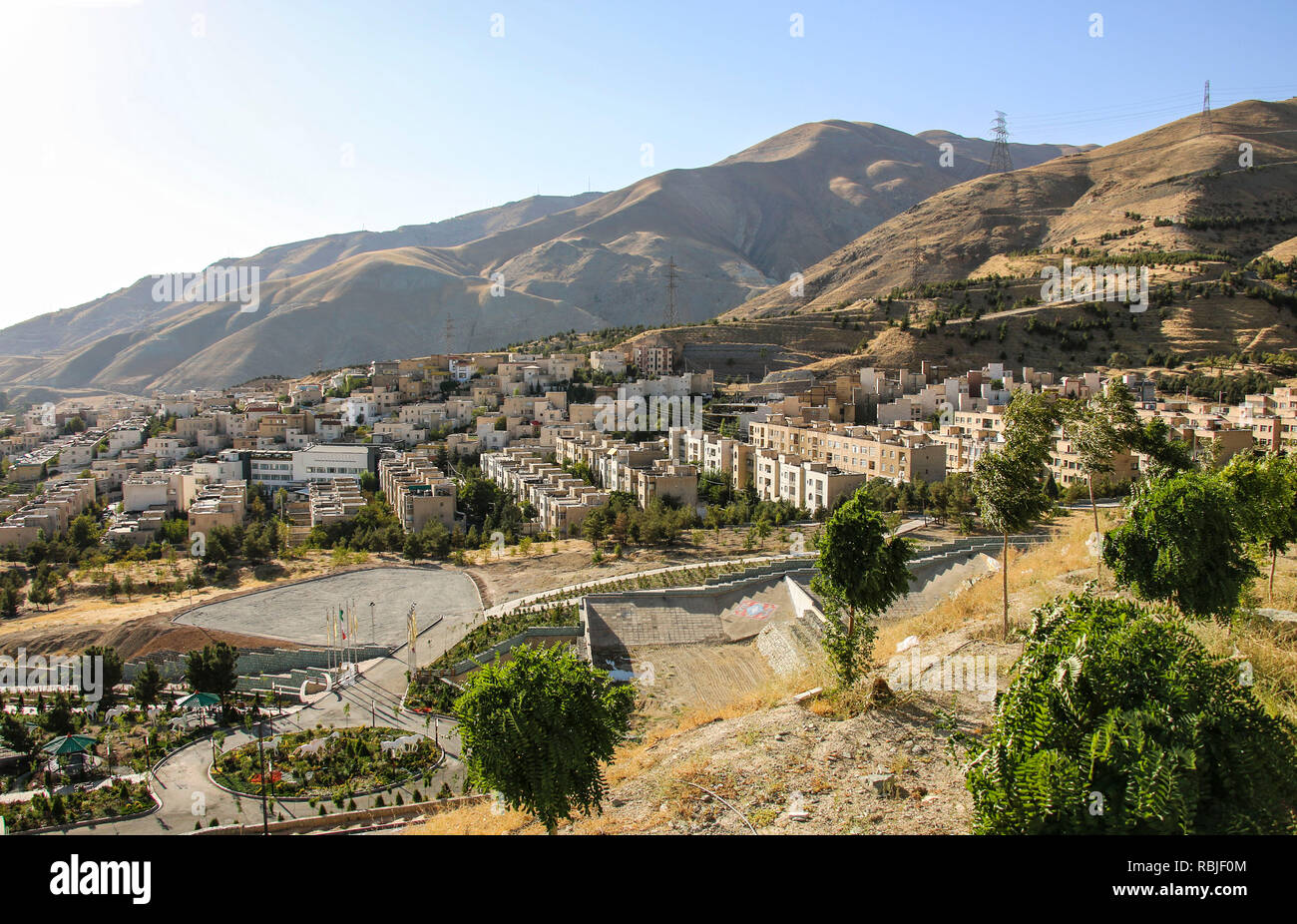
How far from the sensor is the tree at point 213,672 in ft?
46.0

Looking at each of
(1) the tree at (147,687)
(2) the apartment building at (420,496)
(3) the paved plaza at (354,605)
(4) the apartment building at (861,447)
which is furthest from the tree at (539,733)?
(2) the apartment building at (420,496)

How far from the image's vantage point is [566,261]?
121750mm

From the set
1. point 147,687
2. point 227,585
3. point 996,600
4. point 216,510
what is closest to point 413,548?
point 227,585

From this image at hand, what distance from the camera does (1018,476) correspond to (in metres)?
7.66

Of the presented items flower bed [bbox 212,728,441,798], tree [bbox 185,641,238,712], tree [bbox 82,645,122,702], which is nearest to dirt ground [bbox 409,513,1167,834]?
flower bed [bbox 212,728,441,798]

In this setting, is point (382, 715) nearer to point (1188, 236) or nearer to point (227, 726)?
point (227, 726)

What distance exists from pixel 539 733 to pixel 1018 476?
507cm

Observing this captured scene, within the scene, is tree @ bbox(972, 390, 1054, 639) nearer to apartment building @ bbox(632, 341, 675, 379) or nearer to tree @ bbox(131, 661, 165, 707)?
tree @ bbox(131, 661, 165, 707)

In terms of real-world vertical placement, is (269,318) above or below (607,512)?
above

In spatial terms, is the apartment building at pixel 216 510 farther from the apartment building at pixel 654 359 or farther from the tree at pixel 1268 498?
the tree at pixel 1268 498

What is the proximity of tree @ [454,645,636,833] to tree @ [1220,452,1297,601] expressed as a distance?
18.0 feet

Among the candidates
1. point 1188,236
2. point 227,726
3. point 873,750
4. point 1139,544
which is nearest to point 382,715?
point 227,726

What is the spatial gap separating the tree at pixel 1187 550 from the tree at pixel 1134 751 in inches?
134
